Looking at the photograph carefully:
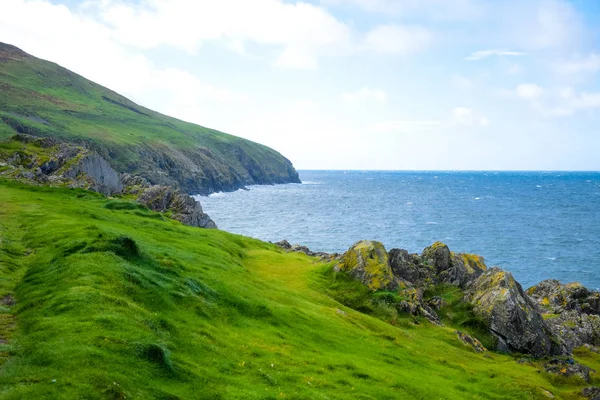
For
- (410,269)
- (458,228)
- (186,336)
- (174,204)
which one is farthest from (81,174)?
(458,228)

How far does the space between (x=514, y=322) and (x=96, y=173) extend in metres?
81.0

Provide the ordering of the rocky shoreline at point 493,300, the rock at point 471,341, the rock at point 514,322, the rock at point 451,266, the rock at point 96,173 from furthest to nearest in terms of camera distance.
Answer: the rock at point 96,173 → the rock at point 451,266 → the rocky shoreline at point 493,300 → the rock at point 514,322 → the rock at point 471,341

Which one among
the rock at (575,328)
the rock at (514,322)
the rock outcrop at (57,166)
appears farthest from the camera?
the rock outcrop at (57,166)

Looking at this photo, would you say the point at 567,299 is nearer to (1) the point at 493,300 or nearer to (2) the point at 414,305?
(1) the point at 493,300

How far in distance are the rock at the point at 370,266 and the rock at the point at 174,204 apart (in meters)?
40.6

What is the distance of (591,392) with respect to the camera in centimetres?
3030

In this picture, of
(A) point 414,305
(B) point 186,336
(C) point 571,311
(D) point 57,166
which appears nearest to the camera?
(B) point 186,336

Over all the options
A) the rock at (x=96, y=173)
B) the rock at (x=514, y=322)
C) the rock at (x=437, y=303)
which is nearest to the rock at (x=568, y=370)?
the rock at (x=514, y=322)

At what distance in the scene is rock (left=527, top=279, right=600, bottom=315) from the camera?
55938mm

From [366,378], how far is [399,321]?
17.4 m

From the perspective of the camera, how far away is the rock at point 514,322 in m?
40.5

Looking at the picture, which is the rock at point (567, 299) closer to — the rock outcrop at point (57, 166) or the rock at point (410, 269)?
the rock at point (410, 269)

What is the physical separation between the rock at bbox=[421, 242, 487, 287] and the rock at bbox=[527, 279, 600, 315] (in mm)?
10024

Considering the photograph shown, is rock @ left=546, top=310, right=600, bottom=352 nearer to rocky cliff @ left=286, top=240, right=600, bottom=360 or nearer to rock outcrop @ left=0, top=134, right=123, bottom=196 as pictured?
rocky cliff @ left=286, top=240, right=600, bottom=360
